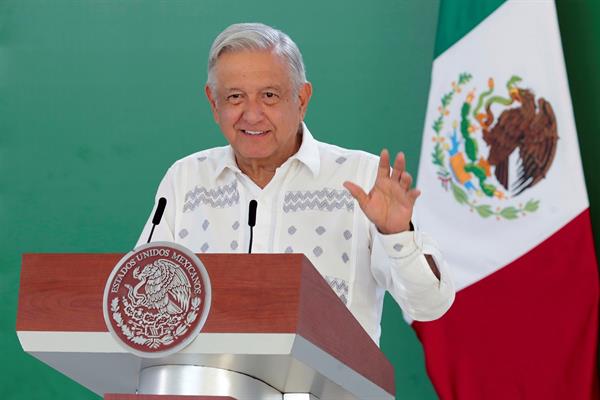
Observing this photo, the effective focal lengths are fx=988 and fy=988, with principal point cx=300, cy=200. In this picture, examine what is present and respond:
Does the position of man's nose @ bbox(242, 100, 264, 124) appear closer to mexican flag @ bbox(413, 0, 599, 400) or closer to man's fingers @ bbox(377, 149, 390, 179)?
Answer: man's fingers @ bbox(377, 149, 390, 179)

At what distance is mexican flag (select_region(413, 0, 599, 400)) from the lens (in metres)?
3.15

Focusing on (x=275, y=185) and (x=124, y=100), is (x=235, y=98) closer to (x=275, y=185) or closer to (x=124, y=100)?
(x=275, y=185)

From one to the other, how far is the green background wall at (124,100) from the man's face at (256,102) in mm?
1580

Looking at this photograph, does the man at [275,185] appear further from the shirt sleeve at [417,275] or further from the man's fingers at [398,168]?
the man's fingers at [398,168]

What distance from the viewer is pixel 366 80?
151 inches

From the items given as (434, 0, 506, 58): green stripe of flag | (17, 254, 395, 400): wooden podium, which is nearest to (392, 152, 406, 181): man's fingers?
(17, 254, 395, 400): wooden podium

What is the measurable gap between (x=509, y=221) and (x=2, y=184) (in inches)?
80.6

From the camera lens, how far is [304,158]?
227cm

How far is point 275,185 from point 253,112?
189mm

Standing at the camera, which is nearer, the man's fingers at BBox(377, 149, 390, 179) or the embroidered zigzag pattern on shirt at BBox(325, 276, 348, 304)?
the man's fingers at BBox(377, 149, 390, 179)

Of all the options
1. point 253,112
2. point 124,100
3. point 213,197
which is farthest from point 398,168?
point 124,100

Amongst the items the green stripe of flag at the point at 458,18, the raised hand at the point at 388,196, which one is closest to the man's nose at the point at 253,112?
the raised hand at the point at 388,196

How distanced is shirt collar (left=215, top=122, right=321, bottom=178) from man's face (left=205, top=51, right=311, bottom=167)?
4cm

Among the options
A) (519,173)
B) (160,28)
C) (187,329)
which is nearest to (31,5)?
(160,28)
